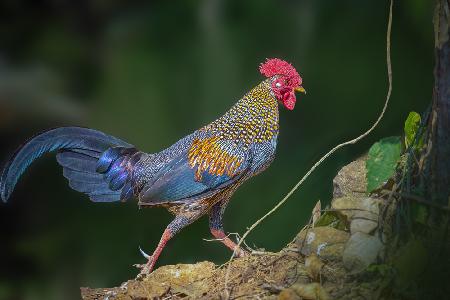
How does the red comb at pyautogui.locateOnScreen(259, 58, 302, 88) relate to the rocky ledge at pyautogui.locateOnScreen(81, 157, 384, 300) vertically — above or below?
above

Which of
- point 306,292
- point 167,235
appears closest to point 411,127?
point 306,292

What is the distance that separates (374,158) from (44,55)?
478 cm

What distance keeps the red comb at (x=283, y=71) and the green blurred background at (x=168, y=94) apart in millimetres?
879

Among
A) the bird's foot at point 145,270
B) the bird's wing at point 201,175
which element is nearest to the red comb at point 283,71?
the bird's wing at point 201,175

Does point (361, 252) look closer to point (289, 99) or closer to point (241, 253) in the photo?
point (241, 253)

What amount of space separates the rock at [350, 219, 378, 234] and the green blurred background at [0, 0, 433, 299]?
1.30 metres

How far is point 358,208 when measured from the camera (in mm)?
2256

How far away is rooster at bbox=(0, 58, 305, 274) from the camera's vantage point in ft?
8.79

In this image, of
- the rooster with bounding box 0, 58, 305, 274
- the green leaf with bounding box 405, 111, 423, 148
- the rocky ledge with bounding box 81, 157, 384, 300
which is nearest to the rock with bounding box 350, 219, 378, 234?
the rocky ledge with bounding box 81, 157, 384, 300

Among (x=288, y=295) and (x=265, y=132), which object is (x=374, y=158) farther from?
(x=288, y=295)

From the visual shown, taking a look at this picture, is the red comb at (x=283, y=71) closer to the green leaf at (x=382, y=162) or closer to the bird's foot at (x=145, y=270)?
the green leaf at (x=382, y=162)

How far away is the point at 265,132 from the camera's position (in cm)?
278

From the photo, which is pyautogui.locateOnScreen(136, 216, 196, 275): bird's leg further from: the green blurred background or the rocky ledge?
the green blurred background

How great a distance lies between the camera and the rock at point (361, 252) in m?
2.10
